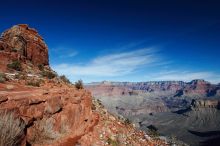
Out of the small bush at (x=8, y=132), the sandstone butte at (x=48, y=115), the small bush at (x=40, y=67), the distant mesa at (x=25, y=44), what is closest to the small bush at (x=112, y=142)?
the sandstone butte at (x=48, y=115)

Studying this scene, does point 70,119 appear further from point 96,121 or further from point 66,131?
point 96,121

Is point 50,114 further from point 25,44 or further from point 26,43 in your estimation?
point 26,43

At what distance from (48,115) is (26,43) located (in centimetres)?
1888

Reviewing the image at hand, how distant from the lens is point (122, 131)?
23.4m

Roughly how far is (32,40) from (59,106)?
714 inches

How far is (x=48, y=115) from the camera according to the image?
17219 millimetres

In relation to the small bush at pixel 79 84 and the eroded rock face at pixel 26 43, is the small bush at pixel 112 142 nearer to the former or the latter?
the small bush at pixel 79 84

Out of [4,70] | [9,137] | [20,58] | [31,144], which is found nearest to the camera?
[9,137]

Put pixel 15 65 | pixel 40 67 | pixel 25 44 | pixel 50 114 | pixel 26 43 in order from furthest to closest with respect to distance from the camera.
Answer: pixel 26 43, pixel 25 44, pixel 40 67, pixel 15 65, pixel 50 114

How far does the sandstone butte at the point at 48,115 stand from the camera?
578 inches

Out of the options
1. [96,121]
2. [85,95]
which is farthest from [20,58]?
[96,121]

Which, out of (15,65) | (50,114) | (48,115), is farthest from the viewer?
(15,65)

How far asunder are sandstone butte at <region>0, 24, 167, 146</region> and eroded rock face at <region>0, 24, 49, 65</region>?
846mm

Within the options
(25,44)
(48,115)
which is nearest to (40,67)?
(25,44)
